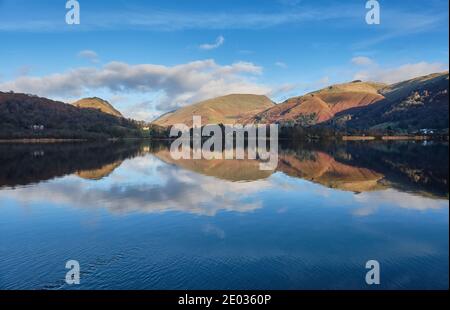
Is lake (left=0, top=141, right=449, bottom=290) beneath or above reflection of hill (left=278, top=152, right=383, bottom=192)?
beneath

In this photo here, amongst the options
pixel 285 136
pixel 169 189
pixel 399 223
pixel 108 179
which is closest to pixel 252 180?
pixel 169 189

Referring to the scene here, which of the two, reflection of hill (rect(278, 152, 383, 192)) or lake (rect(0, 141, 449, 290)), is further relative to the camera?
reflection of hill (rect(278, 152, 383, 192))

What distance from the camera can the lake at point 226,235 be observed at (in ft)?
44.9

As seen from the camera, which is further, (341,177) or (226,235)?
(341,177)

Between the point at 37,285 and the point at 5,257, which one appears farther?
the point at 5,257

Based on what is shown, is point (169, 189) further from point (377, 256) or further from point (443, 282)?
point (443, 282)

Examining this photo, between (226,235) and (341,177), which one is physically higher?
(341,177)

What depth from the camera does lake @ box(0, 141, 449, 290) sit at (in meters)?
13.7

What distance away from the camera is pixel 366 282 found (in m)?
13.1

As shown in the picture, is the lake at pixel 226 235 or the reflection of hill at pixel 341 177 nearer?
the lake at pixel 226 235

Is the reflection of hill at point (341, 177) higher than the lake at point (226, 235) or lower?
higher

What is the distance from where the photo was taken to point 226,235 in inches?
747
